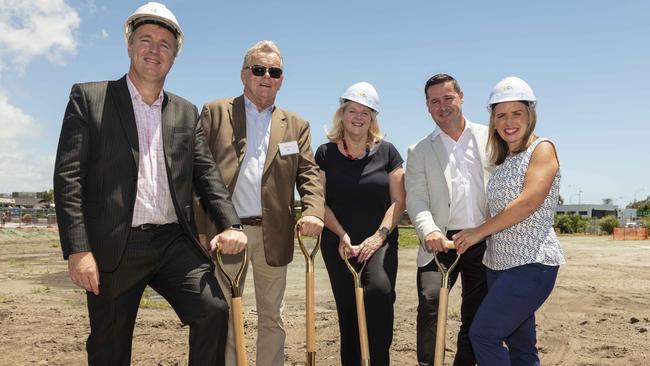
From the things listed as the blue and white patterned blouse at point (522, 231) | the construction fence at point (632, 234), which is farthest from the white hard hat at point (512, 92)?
the construction fence at point (632, 234)

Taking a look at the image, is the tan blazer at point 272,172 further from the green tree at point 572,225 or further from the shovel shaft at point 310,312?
the green tree at point 572,225

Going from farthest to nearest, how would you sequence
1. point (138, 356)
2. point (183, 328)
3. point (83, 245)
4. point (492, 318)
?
point (183, 328) → point (138, 356) → point (492, 318) → point (83, 245)

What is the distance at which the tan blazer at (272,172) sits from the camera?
412 centimetres

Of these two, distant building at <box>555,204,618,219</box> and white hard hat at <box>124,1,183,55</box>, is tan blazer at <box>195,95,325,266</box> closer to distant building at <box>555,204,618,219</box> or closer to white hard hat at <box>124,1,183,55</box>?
white hard hat at <box>124,1,183,55</box>

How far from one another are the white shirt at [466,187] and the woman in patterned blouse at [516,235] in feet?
1.44

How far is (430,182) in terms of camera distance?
14.7 ft

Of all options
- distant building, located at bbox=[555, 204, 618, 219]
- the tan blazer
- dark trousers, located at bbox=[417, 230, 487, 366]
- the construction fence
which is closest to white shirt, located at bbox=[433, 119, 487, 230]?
dark trousers, located at bbox=[417, 230, 487, 366]

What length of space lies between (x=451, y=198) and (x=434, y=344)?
1.10 metres

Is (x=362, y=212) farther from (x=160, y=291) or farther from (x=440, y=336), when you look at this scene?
(x=160, y=291)

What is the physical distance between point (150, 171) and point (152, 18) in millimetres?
932

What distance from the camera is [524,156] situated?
11.9 ft

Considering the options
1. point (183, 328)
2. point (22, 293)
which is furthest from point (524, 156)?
point (22, 293)

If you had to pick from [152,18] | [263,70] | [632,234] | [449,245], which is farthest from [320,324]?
[632,234]

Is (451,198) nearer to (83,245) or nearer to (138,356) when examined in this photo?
(83,245)
